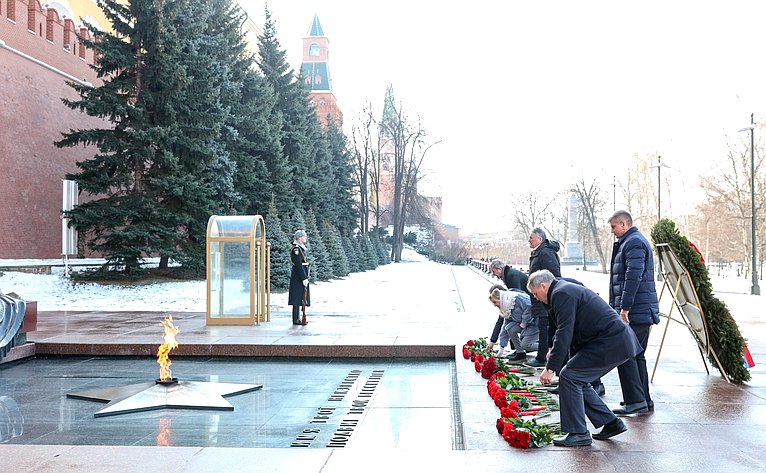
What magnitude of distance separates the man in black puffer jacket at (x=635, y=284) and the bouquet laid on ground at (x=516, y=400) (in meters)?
0.81

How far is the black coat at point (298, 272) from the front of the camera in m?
13.9

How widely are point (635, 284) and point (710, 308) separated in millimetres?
1720

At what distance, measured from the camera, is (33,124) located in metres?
28.0

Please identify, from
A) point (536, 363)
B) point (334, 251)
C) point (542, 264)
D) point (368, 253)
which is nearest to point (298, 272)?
point (536, 363)

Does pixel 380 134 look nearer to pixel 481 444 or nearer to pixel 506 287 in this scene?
pixel 506 287

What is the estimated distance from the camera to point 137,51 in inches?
990

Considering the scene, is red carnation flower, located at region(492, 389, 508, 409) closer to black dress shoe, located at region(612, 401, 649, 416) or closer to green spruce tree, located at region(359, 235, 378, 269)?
black dress shoe, located at region(612, 401, 649, 416)

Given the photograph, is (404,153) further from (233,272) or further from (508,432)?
(508,432)

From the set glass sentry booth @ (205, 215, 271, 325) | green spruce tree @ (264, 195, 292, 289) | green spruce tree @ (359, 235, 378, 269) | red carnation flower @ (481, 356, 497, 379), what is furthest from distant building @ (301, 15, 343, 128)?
red carnation flower @ (481, 356, 497, 379)

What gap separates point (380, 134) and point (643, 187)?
→ 2231 cm

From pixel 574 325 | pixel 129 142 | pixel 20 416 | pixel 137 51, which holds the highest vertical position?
pixel 137 51

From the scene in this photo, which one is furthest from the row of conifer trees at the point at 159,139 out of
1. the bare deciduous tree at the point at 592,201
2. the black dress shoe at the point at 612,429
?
the bare deciduous tree at the point at 592,201

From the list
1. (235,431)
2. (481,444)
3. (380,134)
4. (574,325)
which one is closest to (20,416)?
(235,431)

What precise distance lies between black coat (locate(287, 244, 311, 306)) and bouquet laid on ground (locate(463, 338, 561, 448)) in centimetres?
472
